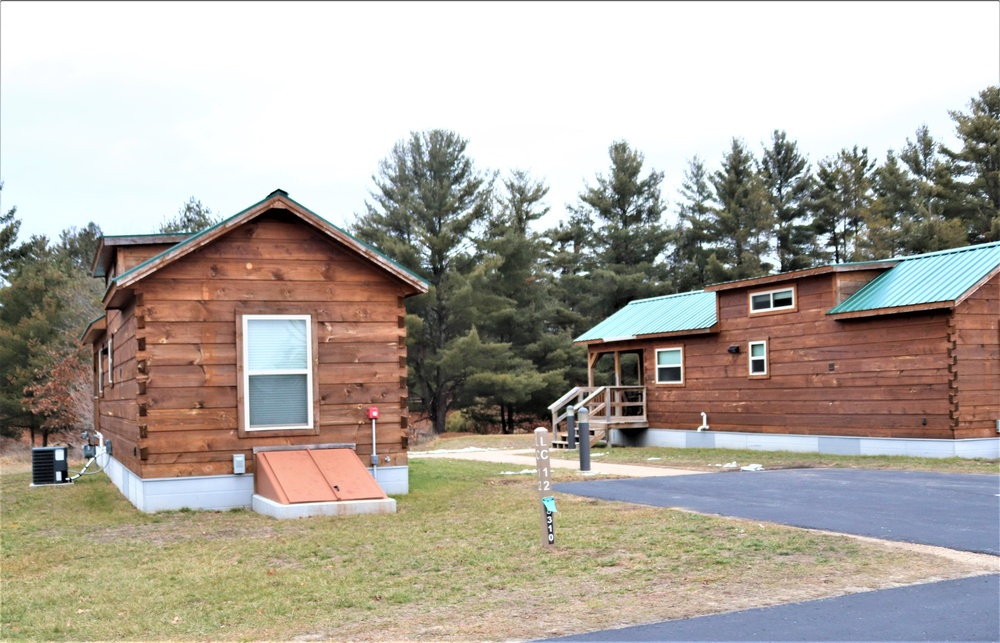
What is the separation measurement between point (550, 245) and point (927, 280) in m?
27.6

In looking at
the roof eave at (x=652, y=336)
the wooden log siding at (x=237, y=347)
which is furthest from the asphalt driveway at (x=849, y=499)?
the roof eave at (x=652, y=336)

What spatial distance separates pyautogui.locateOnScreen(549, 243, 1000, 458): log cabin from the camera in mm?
19922

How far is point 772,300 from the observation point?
24219mm

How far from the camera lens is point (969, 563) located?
8.47 m

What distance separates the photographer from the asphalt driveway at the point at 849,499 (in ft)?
33.9

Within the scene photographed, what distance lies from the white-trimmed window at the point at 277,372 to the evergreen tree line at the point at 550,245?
22552 millimetres

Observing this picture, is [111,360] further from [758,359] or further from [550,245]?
[550,245]

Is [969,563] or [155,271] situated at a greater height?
[155,271]

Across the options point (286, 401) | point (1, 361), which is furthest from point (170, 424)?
point (1, 361)

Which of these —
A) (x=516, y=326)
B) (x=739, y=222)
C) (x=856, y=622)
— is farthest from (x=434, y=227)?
(x=856, y=622)

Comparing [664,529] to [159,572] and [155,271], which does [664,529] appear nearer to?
[159,572]

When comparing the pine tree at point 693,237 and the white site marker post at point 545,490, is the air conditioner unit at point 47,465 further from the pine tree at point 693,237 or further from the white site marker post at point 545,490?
the pine tree at point 693,237

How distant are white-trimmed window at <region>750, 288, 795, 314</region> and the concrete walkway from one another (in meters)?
5.69

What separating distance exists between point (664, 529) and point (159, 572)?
5.08m
